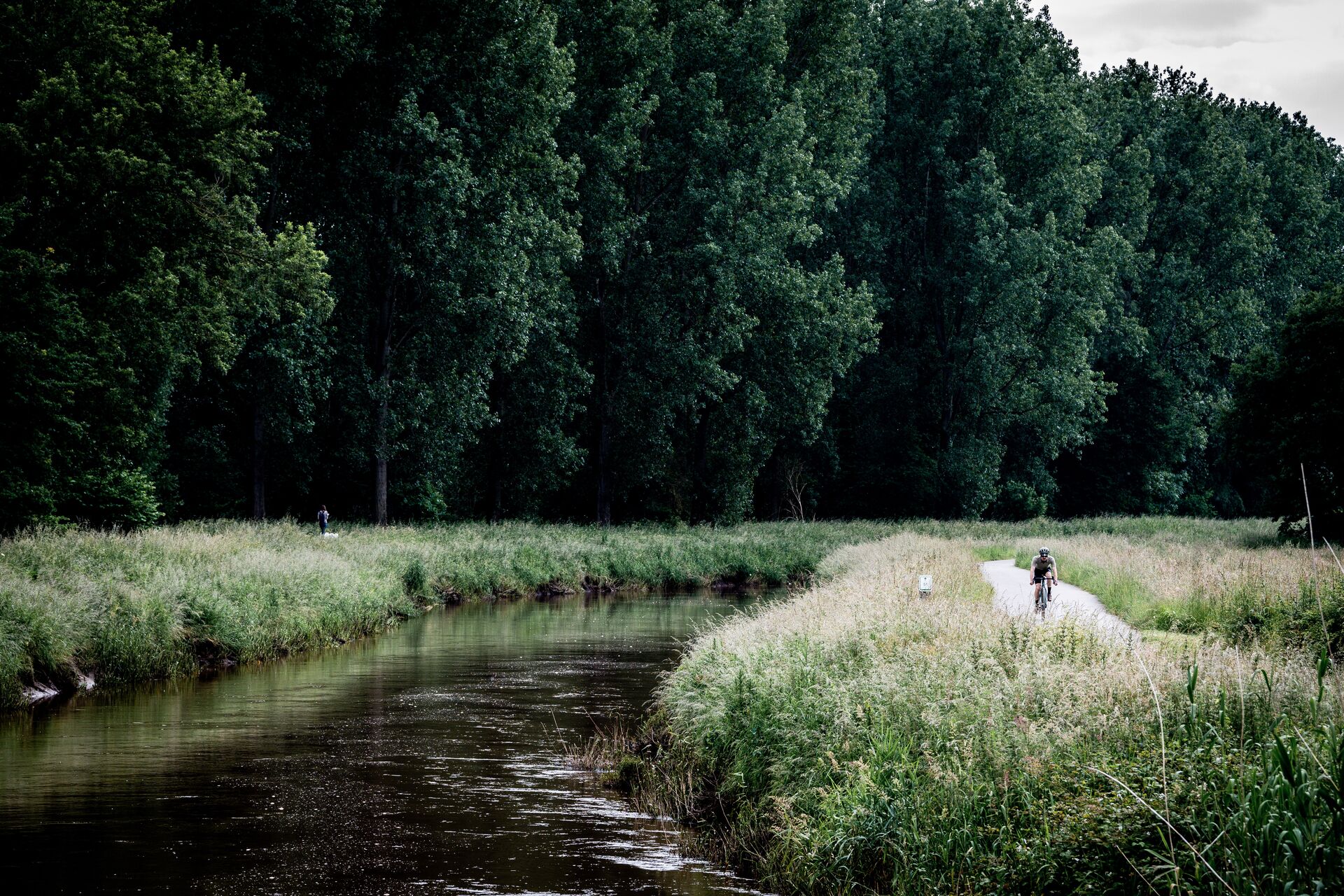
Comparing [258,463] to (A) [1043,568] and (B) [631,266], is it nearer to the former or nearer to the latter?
(B) [631,266]

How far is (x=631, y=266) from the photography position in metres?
52.4

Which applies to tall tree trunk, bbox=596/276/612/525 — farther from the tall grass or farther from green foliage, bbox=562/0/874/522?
the tall grass

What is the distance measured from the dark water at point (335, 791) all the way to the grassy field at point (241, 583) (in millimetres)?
913

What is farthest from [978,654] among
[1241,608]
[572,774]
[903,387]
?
[903,387]

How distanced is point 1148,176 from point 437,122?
1838 inches

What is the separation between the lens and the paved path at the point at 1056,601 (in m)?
14.6

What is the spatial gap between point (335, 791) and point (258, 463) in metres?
30.2

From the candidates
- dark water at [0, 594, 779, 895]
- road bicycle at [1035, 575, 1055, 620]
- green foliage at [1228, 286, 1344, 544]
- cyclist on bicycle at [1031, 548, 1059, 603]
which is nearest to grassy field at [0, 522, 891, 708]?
dark water at [0, 594, 779, 895]

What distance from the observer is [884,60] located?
65.5m

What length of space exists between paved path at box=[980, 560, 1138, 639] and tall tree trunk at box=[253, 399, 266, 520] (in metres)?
22.2

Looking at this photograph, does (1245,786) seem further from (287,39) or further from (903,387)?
(903,387)

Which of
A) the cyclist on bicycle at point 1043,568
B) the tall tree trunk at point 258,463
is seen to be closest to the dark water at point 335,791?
the cyclist on bicycle at point 1043,568

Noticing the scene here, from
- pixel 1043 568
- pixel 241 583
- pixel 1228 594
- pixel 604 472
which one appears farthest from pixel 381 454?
pixel 1228 594

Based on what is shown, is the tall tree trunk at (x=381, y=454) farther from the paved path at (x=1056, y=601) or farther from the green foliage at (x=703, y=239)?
the paved path at (x=1056, y=601)
